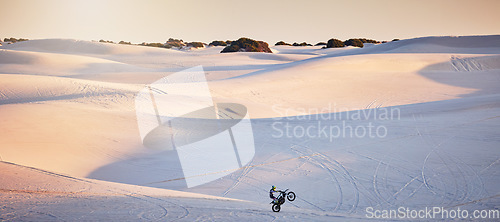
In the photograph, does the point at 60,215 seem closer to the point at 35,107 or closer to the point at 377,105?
the point at 35,107

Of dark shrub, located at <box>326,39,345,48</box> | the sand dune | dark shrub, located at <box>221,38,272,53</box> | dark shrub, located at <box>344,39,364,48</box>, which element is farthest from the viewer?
dark shrub, located at <box>344,39,364,48</box>

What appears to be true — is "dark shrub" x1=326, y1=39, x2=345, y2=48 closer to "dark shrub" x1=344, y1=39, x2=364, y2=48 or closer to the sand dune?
"dark shrub" x1=344, y1=39, x2=364, y2=48

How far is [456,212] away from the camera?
658 centimetres

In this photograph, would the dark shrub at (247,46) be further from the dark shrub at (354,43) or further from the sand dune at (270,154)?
the sand dune at (270,154)

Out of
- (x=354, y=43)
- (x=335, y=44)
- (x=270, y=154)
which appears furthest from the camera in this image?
(x=354, y=43)

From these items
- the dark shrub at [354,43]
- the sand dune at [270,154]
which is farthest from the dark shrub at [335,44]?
the sand dune at [270,154]

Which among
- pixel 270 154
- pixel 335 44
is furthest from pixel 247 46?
pixel 270 154

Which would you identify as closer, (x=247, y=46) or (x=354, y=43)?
(x=247, y=46)

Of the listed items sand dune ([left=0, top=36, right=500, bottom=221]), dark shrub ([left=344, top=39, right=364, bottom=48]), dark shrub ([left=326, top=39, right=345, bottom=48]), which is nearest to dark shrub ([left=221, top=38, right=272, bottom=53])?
dark shrub ([left=326, top=39, right=345, bottom=48])

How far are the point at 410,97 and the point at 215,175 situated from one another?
52.0 feet

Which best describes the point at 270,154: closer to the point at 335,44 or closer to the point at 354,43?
the point at 335,44

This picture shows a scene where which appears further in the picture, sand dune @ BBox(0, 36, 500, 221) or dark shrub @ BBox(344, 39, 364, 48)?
dark shrub @ BBox(344, 39, 364, 48)

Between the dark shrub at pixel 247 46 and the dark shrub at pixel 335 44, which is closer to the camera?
the dark shrub at pixel 247 46

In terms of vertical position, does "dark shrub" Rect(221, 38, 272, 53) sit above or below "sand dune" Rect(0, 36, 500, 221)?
above
